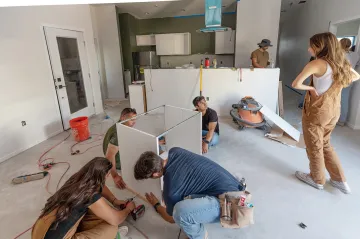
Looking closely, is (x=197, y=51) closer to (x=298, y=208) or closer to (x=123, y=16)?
(x=123, y=16)

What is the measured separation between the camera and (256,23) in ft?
18.4

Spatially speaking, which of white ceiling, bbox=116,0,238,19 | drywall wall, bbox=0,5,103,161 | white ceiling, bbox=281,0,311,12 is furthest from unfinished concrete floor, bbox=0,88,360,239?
white ceiling, bbox=281,0,311,12

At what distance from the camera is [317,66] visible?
1891 millimetres

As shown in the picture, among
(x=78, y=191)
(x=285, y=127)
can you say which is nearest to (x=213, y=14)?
(x=285, y=127)

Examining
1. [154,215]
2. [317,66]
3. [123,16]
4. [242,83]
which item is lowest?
[154,215]

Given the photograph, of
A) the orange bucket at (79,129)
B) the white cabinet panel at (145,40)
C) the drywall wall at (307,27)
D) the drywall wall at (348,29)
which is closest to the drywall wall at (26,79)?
the orange bucket at (79,129)

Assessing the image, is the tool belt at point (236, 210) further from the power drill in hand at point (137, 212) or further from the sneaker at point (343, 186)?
the sneaker at point (343, 186)

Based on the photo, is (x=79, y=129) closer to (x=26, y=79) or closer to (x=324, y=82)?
(x=26, y=79)

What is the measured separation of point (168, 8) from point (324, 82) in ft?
18.3

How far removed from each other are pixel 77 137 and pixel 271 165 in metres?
2.98

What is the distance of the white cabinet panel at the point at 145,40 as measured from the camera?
7.43 metres

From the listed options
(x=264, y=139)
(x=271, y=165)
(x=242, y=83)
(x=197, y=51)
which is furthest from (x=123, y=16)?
(x=271, y=165)

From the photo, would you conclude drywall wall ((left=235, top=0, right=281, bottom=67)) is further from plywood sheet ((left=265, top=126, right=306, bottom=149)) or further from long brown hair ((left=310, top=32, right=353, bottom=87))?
long brown hair ((left=310, top=32, right=353, bottom=87))

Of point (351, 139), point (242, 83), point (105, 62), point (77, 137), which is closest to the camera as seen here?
point (351, 139)
